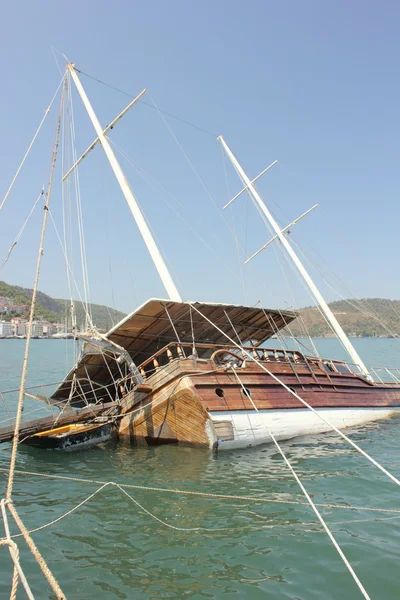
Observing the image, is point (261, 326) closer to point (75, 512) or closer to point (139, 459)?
point (139, 459)

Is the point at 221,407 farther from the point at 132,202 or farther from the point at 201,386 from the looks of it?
the point at 132,202

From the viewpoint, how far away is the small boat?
42.3 ft

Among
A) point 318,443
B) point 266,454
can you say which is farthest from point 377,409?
point 266,454

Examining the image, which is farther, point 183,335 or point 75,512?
point 183,335

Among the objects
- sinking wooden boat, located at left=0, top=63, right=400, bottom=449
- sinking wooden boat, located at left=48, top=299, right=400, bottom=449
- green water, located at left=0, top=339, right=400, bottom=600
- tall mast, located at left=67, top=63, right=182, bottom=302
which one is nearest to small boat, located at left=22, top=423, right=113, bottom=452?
sinking wooden boat, located at left=0, top=63, right=400, bottom=449

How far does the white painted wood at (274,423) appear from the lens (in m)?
12.2

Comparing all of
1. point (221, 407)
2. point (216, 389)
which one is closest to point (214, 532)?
point (221, 407)

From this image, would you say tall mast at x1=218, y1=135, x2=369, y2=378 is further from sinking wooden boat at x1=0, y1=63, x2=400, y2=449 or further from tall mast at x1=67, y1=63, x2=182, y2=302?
tall mast at x1=67, y1=63, x2=182, y2=302

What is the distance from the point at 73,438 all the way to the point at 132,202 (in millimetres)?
8555

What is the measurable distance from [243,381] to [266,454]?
2202 millimetres

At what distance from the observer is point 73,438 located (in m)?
13.0

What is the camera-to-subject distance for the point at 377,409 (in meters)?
17.8

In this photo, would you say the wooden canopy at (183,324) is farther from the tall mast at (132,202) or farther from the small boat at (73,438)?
the small boat at (73,438)

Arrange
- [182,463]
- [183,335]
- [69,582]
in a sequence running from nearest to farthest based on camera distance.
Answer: [69,582]
[182,463]
[183,335]
